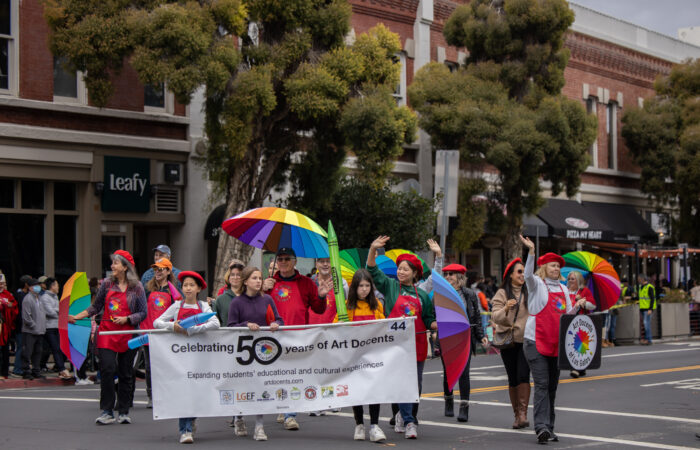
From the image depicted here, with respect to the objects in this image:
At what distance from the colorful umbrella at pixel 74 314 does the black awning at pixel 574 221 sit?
19908mm

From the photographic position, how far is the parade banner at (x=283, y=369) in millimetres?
9633

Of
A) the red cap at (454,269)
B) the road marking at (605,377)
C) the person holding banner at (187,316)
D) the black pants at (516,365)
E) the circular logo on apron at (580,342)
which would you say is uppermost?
the red cap at (454,269)

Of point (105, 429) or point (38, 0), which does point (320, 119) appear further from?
point (105, 429)

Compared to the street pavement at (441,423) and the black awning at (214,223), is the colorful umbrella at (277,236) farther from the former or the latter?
the black awning at (214,223)

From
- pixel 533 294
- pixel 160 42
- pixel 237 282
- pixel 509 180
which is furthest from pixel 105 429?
pixel 509 180

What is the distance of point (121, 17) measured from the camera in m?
18.7

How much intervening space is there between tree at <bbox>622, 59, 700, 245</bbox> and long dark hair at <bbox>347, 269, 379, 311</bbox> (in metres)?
26.1

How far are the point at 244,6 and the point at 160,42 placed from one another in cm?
204

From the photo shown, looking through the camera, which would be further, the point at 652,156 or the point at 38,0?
the point at 652,156

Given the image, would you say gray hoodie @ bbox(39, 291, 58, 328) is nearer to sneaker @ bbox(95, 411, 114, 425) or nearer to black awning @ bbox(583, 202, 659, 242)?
sneaker @ bbox(95, 411, 114, 425)

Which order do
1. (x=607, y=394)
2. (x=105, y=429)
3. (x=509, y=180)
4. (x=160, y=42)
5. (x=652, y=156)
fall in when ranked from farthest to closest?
1. (x=652, y=156)
2. (x=509, y=180)
3. (x=160, y=42)
4. (x=607, y=394)
5. (x=105, y=429)

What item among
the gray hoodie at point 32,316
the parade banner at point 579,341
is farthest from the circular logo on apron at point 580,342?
the gray hoodie at point 32,316

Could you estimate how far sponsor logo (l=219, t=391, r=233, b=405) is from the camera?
9.70 m

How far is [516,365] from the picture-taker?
34.7 ft
